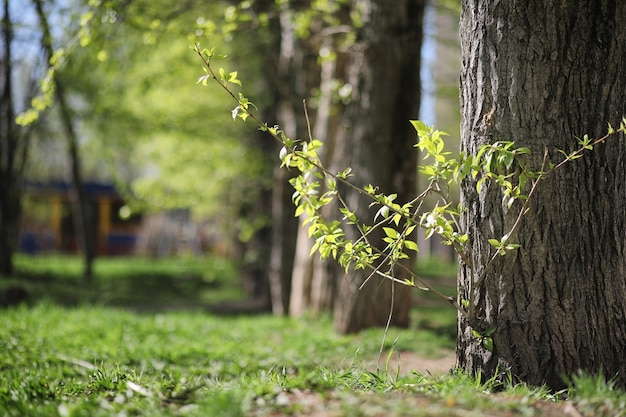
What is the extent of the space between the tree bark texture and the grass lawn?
18.1 inches

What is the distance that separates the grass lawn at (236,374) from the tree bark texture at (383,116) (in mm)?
459

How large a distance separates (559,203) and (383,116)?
4.09 meters

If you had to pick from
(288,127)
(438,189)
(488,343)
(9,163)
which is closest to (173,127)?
(288,127)

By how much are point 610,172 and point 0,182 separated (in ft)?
48.0

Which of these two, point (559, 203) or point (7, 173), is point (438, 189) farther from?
point (7, 173)

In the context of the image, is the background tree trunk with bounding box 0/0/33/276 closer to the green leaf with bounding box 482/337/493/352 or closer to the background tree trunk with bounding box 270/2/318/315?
the background tree trunk with bounding box 270/2/318/315

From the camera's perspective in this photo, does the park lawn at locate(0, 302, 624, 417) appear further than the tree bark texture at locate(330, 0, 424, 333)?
No

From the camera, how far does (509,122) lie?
3.56m

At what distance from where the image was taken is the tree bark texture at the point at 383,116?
7.45 metres

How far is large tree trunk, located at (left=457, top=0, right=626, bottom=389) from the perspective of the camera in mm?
3512

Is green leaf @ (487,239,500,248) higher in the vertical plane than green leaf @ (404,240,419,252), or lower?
higher

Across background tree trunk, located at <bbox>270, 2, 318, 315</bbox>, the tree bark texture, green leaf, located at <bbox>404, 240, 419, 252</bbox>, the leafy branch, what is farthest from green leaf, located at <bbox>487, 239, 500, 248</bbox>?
background tree trunk, located at <bbox>270, 2, 318, 315</bbox>

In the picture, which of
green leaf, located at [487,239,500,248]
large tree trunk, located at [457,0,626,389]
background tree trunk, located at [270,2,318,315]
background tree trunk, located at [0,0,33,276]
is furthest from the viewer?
background tree trunk, located at [0,0,33,276]

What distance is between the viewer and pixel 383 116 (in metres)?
7.45
